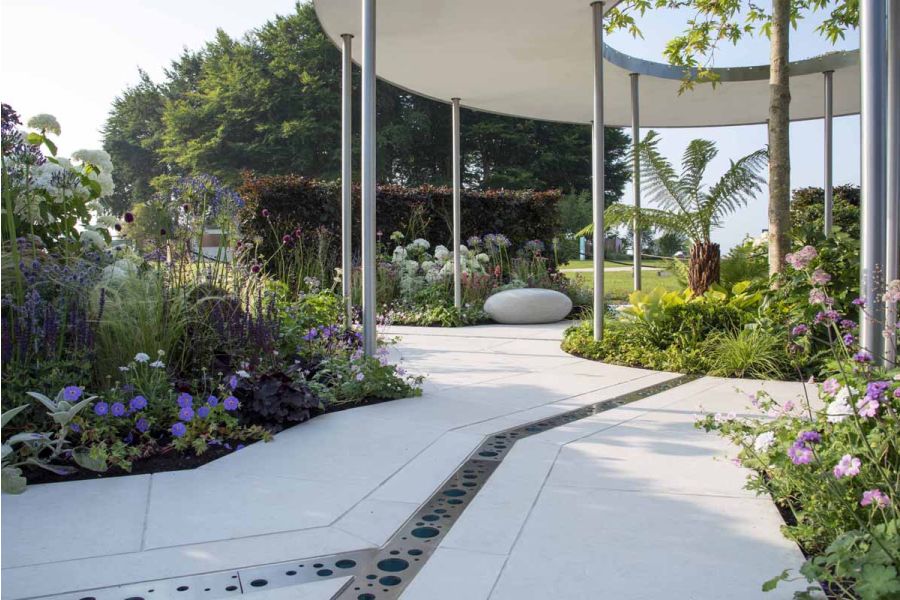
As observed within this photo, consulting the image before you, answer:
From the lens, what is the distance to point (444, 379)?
442 centimetres

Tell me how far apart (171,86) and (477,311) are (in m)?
26.1

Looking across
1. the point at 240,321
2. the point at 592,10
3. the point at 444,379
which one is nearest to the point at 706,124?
Answer: the point at 592,10

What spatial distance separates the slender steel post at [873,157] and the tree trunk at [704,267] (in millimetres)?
3431

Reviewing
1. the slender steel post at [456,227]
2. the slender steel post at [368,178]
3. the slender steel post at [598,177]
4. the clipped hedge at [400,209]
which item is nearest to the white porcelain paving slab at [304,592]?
the slender steel post at [368,178]

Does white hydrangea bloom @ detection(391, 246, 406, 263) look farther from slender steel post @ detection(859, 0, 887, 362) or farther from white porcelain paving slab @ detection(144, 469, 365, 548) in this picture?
slender steel post @ detection(859, 0, 887, 362)

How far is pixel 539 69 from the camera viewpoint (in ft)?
21.6

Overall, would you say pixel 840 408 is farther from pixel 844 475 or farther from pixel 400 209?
pixel 400 209

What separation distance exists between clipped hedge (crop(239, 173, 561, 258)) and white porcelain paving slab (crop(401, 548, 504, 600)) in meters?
7.47

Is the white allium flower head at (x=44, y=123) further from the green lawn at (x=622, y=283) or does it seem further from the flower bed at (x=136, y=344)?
the green lawn at (x=622, y=283)

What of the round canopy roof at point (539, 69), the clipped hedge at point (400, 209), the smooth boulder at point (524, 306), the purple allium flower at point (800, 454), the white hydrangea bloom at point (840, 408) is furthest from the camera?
the clipped hedge at point (400, 209)

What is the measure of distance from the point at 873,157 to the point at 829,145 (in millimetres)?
6945

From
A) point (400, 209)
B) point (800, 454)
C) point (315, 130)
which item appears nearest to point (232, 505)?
point (800, 454)

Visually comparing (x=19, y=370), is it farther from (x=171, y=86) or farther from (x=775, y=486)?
(x=171, y=86)

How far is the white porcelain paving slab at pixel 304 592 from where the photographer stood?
1.63m
